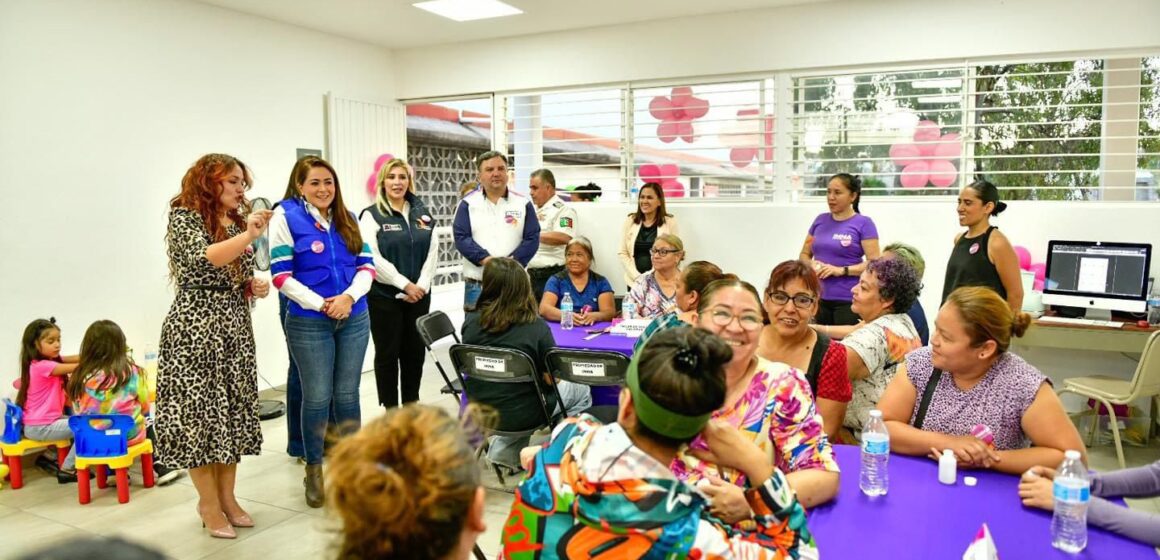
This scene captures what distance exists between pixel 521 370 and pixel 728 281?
58.0 inches

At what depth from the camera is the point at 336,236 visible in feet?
12.3

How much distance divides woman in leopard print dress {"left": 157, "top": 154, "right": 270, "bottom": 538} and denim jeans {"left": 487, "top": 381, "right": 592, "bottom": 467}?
3.84 ft

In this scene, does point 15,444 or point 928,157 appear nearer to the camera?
point 15,444

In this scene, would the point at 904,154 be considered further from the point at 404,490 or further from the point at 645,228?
the point at 404,490

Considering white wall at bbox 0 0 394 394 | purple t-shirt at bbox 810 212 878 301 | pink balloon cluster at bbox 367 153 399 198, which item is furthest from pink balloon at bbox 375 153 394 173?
purple t-shirt at bbox 810 212 878 301

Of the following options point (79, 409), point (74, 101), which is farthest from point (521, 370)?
point (74, 101)

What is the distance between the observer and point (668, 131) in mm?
6566

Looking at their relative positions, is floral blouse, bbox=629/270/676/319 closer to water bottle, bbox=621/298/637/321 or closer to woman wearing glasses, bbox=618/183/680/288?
water bottle, bbox=621/298/637/321

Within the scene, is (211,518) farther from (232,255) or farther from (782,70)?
(782,70)

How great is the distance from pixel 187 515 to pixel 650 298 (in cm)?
284

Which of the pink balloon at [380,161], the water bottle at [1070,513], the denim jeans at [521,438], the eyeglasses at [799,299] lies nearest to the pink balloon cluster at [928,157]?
the denim jeans at [521,438]

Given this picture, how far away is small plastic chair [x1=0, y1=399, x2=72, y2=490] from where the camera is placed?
4.22 metres

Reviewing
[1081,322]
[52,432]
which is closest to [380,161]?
[52,432]

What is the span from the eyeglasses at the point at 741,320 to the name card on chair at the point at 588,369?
4.55ft
